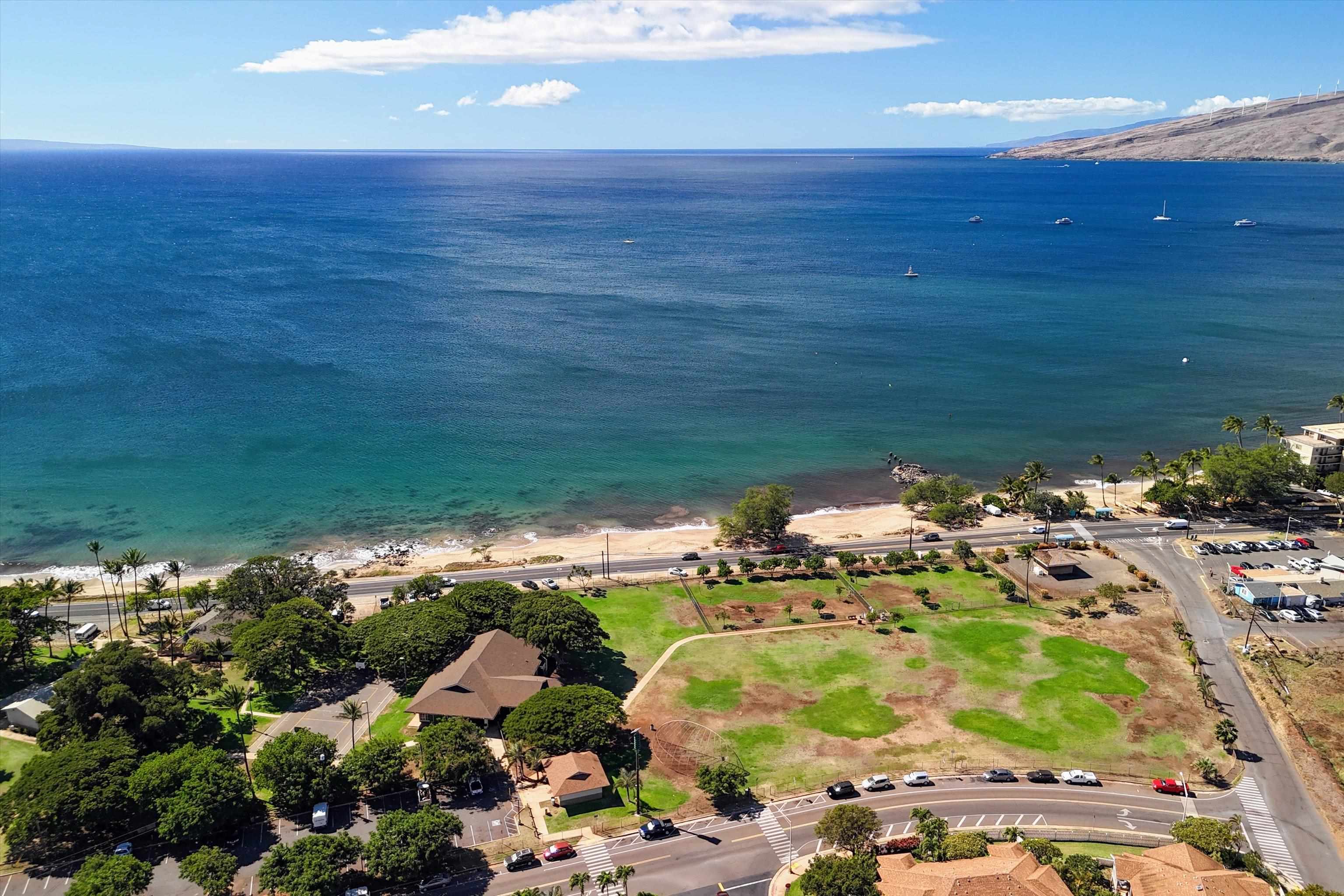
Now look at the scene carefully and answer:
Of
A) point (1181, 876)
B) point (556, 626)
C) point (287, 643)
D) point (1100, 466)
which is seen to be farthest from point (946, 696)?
point (1100, 466)

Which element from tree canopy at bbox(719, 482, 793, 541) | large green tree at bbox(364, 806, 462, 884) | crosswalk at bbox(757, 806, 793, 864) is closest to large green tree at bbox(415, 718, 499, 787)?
large green tree at bbox(364, 806, 462, 884)

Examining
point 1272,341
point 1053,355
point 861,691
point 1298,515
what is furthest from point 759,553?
point 1272,341

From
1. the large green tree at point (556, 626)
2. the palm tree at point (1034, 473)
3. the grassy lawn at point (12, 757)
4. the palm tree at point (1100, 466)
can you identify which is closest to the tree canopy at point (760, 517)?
the large green tree at point (556, 626)

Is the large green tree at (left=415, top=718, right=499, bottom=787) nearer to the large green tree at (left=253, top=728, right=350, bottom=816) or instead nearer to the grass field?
the large green tree at (left=253, top=728, right=350, bottom=816)

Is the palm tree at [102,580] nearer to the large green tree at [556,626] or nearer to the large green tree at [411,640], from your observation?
the large green tree at [411,640]

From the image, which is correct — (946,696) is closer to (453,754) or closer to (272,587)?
(453,754)

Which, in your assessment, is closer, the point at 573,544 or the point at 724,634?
the point at 724,634
